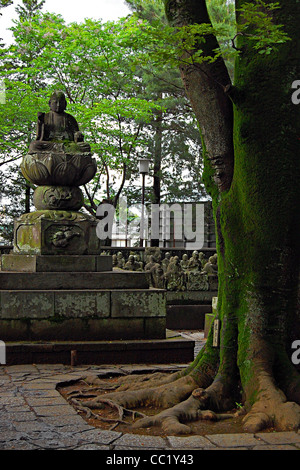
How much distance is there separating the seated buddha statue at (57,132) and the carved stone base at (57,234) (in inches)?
43.9

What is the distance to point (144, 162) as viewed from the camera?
71.0 feet

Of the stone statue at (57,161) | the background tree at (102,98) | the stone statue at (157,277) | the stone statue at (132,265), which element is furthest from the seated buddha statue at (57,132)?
the background tree at (102,98)

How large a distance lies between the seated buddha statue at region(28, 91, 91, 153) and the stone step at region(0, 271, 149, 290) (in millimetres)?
2197

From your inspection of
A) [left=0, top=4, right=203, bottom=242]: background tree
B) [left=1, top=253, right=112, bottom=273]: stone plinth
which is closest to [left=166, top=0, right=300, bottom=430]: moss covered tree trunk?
[left=1, top=253, right=112, bottom=273]: stone plinth

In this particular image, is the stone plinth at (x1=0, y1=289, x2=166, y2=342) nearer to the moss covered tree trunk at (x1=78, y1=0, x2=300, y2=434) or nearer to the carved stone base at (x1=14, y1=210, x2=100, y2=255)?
the carved stone base at (x1=14, y1=210, x2=100, y2=255)

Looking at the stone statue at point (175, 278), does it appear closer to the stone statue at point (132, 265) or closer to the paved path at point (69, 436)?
the stone statue at point (132, 265)

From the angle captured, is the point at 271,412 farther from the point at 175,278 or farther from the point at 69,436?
the point at 175,278

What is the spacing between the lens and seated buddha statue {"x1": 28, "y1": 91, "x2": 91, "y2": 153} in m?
9.55

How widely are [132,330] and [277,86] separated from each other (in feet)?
14.7

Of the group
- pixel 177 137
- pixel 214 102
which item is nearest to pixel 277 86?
pixel 214 102

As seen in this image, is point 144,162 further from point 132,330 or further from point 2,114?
point 132,330

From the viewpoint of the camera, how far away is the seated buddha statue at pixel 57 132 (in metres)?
9.55

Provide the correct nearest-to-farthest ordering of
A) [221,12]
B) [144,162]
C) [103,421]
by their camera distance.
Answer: [103,421] → [144,162] → [221,12]

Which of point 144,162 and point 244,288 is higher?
point 144,162
